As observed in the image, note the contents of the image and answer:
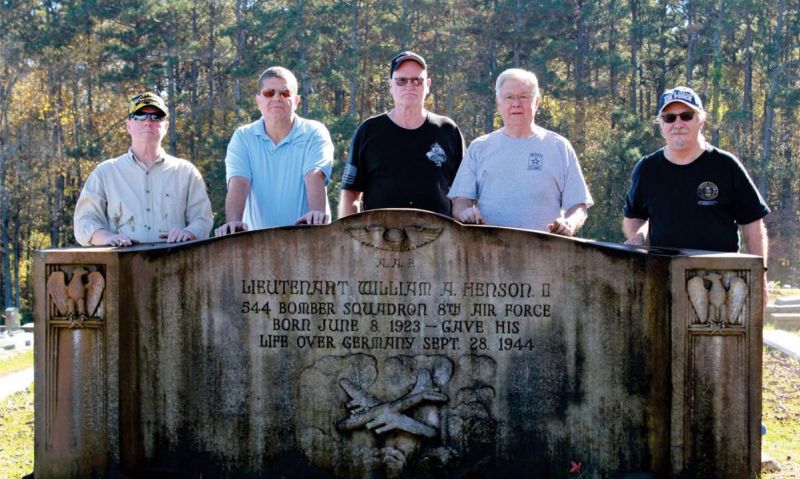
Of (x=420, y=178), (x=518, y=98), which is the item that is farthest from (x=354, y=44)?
(x=518, y=98)

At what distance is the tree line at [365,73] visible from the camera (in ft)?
109

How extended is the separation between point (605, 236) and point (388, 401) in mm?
27538

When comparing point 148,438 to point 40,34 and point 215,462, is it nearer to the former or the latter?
point 215,462

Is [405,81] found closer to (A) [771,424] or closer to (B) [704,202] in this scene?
(B) [704,202]

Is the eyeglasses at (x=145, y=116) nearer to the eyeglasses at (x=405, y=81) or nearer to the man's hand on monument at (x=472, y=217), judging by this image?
the eyeglasses at (x=405, y=81)

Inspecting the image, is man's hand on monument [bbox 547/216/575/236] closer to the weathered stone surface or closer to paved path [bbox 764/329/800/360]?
the weathered stone surface

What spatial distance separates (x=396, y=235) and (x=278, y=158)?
0.99 m

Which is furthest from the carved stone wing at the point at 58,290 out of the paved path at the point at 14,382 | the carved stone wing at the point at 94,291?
the paved path at the point at 14,382

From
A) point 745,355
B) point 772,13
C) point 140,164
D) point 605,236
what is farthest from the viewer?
point 772,13

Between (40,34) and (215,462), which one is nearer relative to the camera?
(215,462)

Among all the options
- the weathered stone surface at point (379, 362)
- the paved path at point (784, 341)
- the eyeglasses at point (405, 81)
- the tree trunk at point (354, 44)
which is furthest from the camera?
the tree trunk at point (354, 44)

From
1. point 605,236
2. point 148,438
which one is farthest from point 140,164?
point 605,236

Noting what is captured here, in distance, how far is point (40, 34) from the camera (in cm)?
3356

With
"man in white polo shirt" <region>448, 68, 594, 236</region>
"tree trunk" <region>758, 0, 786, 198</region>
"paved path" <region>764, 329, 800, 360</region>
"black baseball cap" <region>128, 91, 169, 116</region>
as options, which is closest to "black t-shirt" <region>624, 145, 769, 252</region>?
"man in white polo shirt" <region>448, 68, 594, 236</region>
